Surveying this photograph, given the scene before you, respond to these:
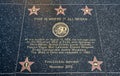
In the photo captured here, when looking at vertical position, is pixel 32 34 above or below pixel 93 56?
above

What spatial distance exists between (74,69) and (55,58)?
28 cm

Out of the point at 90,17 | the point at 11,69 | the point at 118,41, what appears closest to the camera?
the point at 11,69

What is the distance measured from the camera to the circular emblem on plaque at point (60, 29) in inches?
120

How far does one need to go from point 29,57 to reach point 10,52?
26 cm

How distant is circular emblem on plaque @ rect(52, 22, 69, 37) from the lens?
10.0ft

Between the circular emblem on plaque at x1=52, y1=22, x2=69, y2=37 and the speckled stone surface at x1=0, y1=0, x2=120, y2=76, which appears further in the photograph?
the circular emblem on plaque at x1=52, y1=22, x2=69, y2=37

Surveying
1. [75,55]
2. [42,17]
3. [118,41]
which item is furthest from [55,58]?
[118,41]

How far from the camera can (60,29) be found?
3082 mm

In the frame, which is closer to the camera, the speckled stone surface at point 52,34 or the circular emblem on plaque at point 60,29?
the speckled stone surface at point 52,34

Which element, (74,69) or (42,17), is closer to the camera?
(74,69)

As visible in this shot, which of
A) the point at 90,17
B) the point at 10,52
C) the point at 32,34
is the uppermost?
the point at 90,17

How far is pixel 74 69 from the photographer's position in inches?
108

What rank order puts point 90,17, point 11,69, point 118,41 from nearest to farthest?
point 11,69 < point 118,41 < point 90,17

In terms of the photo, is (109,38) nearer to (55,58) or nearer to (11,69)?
(55,58)
